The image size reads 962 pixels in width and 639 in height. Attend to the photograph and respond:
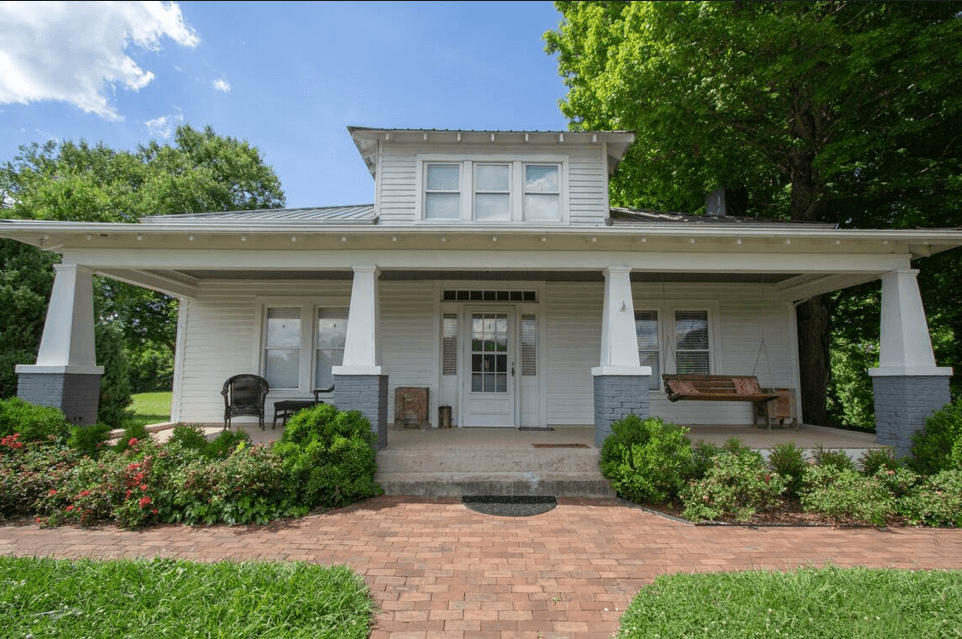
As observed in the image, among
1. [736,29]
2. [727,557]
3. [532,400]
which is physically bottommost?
[727,557]

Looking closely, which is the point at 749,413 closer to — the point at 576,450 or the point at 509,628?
the point at 576,450

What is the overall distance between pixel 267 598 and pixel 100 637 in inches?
32.7

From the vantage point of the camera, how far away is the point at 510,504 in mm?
5609

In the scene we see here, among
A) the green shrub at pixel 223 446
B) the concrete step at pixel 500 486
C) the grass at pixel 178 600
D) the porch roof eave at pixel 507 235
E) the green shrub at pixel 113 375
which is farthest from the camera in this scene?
the green shrub at pixel 113 375

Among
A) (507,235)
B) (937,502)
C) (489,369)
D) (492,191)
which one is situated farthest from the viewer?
(489,369)

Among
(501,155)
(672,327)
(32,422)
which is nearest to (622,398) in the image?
(672,327)

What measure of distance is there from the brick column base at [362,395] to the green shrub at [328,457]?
307mm

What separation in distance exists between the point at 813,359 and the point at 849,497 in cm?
583

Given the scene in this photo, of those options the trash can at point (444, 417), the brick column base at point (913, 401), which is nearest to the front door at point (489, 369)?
the trash can at point (444, 417)

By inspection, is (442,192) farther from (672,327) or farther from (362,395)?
(672,327)

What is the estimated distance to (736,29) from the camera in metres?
8.49

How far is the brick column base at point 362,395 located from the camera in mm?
6297

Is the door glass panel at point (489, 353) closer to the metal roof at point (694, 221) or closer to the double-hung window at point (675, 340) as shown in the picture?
the double-hung window at point (675, 340)

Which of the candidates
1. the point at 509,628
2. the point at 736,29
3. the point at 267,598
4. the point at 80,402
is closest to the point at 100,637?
the point at 267,598
